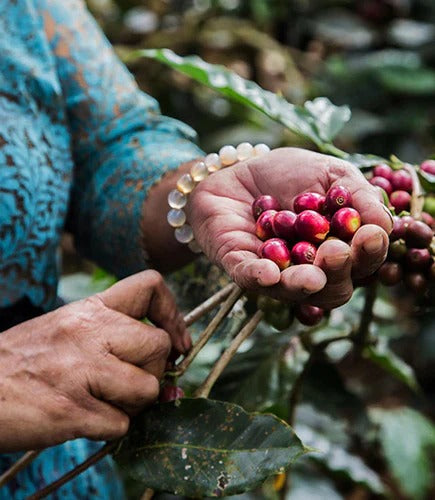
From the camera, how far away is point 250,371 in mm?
1011

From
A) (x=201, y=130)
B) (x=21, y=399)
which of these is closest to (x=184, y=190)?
(x=21, y=399)

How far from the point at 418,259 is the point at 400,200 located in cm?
7

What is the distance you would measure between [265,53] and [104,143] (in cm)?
153

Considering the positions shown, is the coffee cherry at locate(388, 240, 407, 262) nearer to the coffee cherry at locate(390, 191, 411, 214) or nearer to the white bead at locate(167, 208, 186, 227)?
the coffee cherry at locate(390, 191, 411, 214)

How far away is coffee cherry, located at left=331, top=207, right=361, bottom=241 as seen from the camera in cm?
59

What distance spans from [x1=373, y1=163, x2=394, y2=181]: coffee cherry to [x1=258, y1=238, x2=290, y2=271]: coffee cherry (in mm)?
207

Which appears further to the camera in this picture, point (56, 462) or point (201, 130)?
Answer: point (201, 130)

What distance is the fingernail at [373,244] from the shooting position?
0.56 m

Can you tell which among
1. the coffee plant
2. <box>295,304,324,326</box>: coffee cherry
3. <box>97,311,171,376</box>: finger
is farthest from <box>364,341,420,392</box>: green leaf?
<box>97,311,171,376</box>: finger

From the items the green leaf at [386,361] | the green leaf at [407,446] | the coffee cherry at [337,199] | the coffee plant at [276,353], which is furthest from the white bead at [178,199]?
the green leaf at [407,446]

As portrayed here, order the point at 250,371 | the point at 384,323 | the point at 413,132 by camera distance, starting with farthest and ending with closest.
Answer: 1. the point at 413,132
2. the point at 384,323
3. the point at 250,371

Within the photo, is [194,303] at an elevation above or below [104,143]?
below

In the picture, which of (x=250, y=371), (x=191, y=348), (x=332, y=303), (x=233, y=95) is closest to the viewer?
(x=332, y=303)

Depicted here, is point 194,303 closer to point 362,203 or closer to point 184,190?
point 184,190
